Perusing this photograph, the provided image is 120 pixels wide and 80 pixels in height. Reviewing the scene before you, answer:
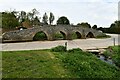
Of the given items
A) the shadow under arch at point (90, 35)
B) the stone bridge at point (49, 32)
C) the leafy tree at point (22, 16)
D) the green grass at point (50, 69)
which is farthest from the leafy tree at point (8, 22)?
the green grass at point (50, 69)

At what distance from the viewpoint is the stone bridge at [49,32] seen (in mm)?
27125

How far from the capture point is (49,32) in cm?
3027

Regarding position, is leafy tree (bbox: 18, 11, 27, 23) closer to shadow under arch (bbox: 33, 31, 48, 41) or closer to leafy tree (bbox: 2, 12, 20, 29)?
leafy tree (bbox: 2, 12, 20, 29)

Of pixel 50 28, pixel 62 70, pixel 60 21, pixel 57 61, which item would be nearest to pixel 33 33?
pixel 50 28

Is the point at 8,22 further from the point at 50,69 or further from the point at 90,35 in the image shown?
the point at 50,69

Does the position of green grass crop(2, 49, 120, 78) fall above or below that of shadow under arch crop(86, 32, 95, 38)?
below

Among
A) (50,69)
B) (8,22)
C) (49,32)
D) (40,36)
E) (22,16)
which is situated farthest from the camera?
(22,16)

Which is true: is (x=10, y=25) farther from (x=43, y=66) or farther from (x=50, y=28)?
(x=43, y=66)

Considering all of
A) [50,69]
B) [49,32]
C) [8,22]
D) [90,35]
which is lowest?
[50,69]

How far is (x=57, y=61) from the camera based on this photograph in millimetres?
13062

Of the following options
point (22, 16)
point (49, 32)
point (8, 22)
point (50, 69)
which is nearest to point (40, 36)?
point (49, 32)

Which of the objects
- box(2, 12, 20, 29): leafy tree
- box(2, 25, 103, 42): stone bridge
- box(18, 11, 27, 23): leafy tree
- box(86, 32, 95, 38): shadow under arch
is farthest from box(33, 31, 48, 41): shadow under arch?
box(18, 11, 27, 23): leafy tree

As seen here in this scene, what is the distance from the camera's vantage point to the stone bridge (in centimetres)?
2712

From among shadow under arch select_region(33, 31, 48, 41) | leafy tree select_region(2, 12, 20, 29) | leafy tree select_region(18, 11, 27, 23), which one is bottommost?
shadow under arch select_region(33, 31, 48, 41)
